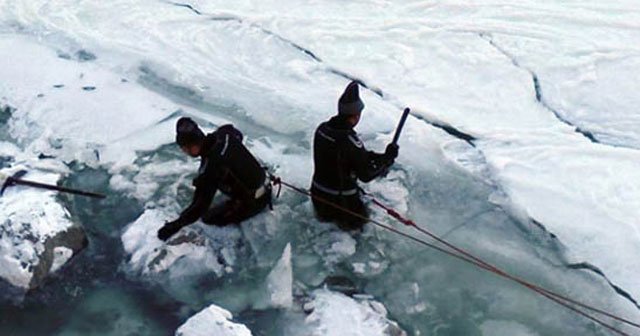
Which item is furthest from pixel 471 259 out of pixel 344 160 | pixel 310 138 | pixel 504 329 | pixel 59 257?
pixel 59 257

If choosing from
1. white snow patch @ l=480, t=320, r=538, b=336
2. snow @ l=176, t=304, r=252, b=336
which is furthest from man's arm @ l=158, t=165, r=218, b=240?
white snow patch @ l=480, t=320, r=538, b=336

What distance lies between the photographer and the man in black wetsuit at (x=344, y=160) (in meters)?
4.30

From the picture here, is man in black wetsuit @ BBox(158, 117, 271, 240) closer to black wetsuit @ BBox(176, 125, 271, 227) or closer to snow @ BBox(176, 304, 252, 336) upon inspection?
black wetsuit @ BBox(176, 125, 271, 227)

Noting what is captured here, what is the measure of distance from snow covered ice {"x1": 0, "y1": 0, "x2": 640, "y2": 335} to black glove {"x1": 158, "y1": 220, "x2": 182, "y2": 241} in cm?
23

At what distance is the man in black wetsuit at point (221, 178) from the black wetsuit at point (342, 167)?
44 cm

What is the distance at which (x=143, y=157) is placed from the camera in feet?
19.4

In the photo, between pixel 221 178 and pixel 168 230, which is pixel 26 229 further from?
pixel 221 178

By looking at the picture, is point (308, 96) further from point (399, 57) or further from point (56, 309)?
point (56, 309)

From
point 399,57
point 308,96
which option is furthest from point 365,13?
point 308,96

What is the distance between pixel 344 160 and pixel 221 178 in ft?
2.67

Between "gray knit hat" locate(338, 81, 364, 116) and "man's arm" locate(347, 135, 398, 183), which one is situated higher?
"gray knit hat" locate(338, 81, 364, 116)

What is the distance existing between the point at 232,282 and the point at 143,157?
172 centimetres

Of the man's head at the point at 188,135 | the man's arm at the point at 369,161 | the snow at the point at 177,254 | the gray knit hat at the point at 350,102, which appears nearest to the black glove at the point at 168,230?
the snow at the point at 177,254

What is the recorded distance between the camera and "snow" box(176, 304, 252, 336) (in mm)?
4004
